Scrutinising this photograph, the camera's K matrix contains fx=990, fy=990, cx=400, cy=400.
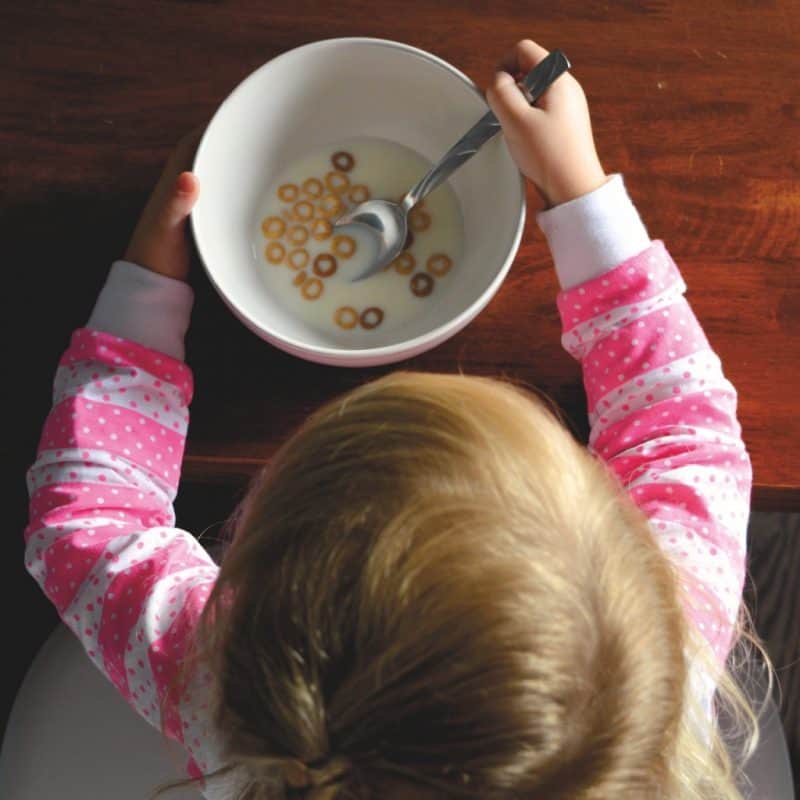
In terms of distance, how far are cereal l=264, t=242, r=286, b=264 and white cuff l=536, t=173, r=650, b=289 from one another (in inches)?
7.6

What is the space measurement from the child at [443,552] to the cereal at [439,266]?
7 cm

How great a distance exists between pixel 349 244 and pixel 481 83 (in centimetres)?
16

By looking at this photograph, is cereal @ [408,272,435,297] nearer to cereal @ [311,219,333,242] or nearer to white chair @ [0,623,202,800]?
cereal @ [311,219,333,242]

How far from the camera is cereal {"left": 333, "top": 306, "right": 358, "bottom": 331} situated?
28.0 inches

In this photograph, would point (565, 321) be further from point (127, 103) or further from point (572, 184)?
point (127, 103)

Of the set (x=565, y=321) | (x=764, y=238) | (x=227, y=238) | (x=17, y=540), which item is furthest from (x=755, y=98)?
(x=17, y=540)

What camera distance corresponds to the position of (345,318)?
712 mm

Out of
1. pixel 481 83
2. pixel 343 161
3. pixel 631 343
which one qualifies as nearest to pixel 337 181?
pixel 343 161

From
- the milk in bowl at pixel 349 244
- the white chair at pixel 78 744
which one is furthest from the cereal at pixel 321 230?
the white chair at pixel 78 744

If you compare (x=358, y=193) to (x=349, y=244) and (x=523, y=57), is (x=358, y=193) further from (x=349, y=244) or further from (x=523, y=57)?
(x=523, y=57)

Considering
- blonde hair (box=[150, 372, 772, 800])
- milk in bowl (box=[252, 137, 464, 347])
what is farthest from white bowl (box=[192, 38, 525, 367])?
blonde hair (box=[150, 372, 772, 800])

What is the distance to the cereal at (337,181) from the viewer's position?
733mm

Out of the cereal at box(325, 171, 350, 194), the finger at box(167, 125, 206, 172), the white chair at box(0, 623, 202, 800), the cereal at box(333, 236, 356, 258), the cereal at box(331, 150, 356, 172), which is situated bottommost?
the white chair at box(0, 623, 202, 800)

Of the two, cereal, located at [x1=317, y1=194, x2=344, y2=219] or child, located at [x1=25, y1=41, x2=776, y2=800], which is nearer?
child, located at [x1=25, y1=41, x2=776, y2=800]
